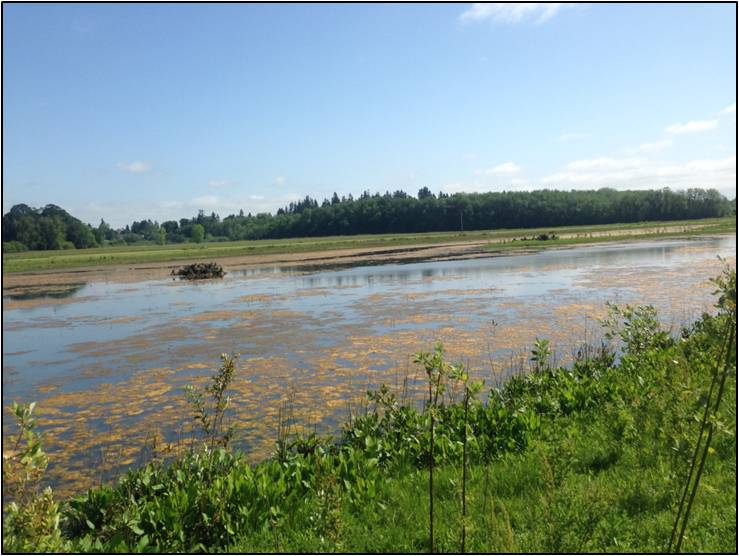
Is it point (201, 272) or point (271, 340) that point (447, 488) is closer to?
point (271, 340)

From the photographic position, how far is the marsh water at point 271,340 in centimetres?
912

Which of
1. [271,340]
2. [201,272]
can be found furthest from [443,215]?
[271,340]

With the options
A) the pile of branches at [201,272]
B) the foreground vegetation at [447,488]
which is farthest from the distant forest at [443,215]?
the foreground vegetation at [447,488]

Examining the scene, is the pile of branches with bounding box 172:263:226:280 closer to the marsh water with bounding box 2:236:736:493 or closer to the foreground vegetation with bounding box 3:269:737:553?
the marsh water with bounding box 2:236:736:493

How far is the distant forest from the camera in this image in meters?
98.7

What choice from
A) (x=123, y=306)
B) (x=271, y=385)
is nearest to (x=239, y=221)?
(x=123, y=306)

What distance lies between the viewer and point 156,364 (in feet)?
44.1

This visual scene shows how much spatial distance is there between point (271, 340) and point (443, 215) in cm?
12070

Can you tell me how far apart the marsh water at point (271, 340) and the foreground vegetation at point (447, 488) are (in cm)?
124

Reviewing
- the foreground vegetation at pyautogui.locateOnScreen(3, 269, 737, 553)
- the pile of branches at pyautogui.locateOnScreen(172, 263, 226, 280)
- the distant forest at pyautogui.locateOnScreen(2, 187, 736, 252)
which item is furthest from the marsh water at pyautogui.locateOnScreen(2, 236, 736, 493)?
the distant forest at pyautogui.locateOnScreen(2, 187, 736, 252)

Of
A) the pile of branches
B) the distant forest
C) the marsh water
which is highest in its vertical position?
the distant forest

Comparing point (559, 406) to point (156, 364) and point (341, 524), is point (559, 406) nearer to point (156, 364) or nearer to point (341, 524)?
point (341, 524)

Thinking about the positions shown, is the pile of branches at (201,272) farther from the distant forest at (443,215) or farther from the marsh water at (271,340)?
the distant forest at (443,215)

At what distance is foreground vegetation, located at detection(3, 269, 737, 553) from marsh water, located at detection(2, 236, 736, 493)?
1.24 m
